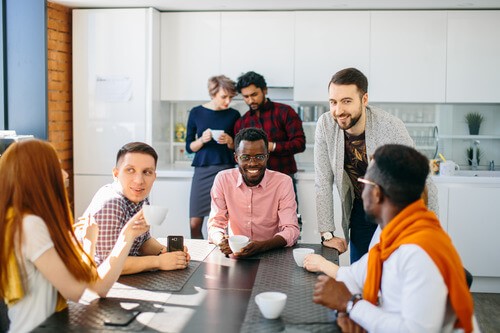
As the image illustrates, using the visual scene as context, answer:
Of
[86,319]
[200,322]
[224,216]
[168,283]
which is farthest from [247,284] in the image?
[224,216]

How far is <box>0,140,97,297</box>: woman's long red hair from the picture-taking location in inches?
69.6

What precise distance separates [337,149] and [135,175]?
1.05 meters

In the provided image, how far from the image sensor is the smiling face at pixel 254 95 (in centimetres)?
434

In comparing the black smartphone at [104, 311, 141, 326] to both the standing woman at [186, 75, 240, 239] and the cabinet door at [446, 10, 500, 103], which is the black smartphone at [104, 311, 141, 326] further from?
the cabinet door at [446, 10, 500, 103]

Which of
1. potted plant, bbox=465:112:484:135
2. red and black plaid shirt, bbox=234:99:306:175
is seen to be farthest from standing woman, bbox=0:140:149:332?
potted plant, bbox=465:112:484:135

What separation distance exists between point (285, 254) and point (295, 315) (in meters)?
0.79

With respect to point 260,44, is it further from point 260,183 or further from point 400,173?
point 400,173

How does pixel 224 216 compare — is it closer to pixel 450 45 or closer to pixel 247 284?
pixel 247 284

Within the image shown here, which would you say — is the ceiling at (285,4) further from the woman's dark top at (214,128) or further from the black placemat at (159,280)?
the black placemat at (159,280)

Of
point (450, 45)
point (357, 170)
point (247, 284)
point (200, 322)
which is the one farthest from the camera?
point (450, 45)

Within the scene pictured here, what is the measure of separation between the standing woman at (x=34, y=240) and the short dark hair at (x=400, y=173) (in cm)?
95

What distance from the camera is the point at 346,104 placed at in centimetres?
274

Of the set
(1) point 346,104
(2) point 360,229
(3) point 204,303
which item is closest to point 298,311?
(3) point 204,303

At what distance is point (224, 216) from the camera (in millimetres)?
3027
